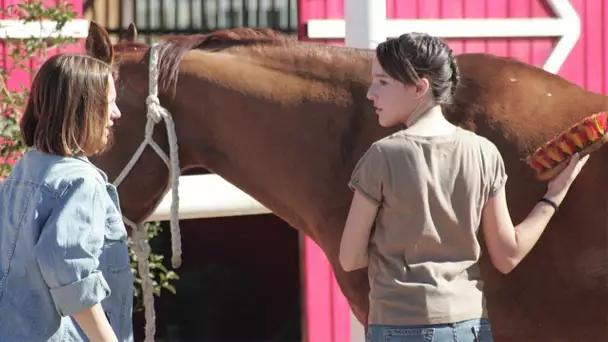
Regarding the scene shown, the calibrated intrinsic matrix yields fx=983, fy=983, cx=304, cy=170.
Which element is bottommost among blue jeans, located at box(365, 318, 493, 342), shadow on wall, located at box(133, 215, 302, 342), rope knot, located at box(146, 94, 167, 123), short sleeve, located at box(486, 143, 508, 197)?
shadow on wall, located at box(133, 215, 302, 342)

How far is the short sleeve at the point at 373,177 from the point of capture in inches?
85.4

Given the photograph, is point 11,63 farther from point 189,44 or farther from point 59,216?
point 59,216

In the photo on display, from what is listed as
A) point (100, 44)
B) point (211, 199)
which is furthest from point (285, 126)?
point (211, 199)

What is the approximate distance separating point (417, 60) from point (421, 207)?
0.33 metres

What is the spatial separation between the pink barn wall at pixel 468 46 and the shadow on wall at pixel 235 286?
1389mm

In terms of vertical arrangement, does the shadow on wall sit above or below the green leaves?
below

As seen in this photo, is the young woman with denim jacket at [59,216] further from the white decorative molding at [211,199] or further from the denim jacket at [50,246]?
the white decorative molding at [211,199]

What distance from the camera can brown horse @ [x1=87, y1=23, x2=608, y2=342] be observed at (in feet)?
8.64

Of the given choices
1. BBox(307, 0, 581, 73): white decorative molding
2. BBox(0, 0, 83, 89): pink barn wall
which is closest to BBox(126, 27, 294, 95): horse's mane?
BBox(0, 0, 83, 89): pink barn wall

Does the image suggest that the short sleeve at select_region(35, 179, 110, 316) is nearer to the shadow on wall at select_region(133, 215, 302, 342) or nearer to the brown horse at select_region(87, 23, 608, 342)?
the brown horse at select_region(87, 23, 608, 342)

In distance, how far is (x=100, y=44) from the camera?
2.86m

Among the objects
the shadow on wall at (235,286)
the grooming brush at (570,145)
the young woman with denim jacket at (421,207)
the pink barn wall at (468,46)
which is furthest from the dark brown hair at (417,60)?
the shadow on wall at (235,286)

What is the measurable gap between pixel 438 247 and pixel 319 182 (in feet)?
2.61

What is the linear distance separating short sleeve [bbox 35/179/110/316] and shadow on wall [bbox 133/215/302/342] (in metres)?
4.21
